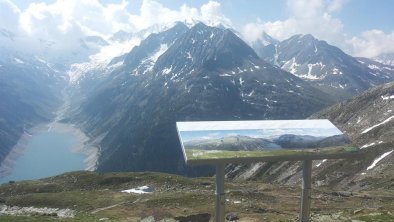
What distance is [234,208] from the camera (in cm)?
6894

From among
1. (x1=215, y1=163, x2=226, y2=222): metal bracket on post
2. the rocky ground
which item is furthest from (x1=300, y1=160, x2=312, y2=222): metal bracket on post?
the rocky ground

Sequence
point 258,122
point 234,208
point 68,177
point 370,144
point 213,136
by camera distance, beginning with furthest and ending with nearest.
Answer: point 370,144
point 68,177
point 234,208
point 258,122
point 213,136

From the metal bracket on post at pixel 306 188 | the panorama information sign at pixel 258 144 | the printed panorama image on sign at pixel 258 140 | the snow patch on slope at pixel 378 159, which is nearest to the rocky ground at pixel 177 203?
the metal bracket on post at pixel 306 188

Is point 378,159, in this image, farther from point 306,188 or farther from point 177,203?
point 306,188

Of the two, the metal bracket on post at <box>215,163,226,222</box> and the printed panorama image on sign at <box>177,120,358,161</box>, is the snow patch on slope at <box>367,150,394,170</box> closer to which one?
the printed panorama image on sign at <box>177,120,358,161</box>

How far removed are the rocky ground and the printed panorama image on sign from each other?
1574 centimetres

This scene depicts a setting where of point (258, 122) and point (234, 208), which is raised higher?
point (258, 122)

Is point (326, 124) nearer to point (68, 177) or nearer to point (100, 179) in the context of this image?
point (100, 179)

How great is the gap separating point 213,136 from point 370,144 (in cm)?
13360


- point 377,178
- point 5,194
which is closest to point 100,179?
point 5,194

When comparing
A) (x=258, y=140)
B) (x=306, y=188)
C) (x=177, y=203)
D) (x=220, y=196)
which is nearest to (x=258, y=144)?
(x=258, y=140)

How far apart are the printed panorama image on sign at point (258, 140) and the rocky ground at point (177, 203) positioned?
15.7 meters

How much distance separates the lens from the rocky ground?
61.8 meters

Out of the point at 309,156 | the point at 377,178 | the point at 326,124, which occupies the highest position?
the point at 326,124
